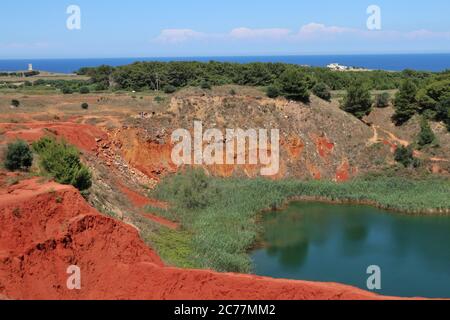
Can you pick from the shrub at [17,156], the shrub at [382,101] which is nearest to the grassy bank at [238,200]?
the shrub at [17,156]

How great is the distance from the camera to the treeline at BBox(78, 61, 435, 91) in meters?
58.4

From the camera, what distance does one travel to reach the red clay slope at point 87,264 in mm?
15805

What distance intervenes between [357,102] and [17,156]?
34.0 metres

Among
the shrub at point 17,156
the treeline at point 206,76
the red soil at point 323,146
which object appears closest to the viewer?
the shrub at point 17,156

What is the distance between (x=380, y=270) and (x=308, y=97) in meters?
26.1

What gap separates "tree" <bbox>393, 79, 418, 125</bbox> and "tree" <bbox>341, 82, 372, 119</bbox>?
276 centimetres

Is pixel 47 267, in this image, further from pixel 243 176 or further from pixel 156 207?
pixel 243 176

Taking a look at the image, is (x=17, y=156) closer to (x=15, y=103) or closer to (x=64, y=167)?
(x=64, y=167)

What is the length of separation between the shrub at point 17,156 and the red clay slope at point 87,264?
3.78 meters

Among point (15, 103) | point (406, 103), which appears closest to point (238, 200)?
point (15, 103)

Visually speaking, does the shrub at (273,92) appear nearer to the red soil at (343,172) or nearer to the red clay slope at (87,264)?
the red soil at (343,172)

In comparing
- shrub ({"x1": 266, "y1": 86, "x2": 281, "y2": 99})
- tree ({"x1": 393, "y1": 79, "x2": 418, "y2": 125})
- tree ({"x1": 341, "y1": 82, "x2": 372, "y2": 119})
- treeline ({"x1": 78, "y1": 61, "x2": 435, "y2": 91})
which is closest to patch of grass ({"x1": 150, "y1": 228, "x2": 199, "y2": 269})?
shrub ({"x1": 266, "y1": 86, "x2": 281, "y2": 99})

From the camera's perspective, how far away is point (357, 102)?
4925 cm
